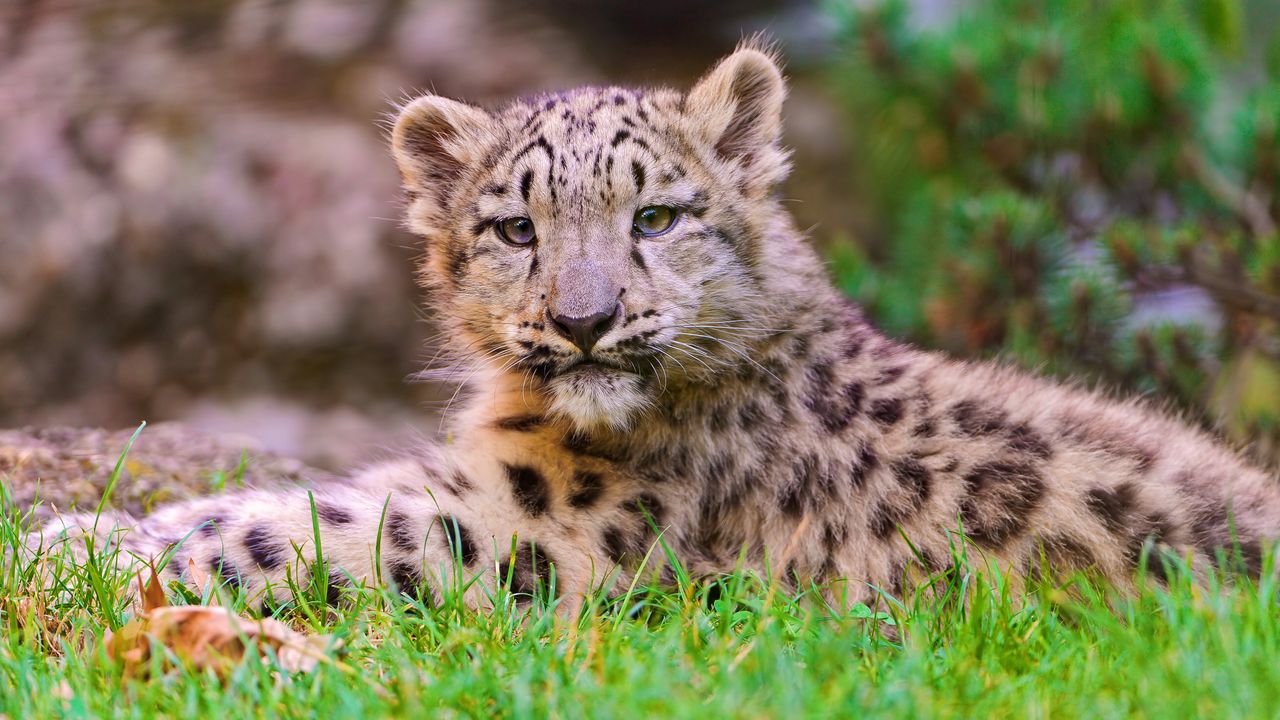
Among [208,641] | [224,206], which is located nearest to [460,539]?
[208,641]

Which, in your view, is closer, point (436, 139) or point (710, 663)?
point (710, 663)

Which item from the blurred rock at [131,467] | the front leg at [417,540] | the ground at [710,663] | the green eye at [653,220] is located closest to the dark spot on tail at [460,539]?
the front leg at [417,540]

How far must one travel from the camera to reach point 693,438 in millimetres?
Result: 5230

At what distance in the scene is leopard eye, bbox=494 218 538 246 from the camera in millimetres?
5375

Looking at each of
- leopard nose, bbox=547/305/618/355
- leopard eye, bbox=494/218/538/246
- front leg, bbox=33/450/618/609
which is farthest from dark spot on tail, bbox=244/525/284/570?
leopard eye, bbox=494/218/538/246

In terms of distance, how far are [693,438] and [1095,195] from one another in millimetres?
5106

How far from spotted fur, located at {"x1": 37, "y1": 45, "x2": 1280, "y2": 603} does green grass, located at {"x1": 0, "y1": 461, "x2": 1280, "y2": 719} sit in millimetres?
458

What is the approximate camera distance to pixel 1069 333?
846cm

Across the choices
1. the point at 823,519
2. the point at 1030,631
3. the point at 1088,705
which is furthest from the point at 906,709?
the point at 823,519

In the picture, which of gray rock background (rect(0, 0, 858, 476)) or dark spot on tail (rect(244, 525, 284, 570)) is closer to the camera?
dark spot on tail (rect(244, 525, 284, 570))

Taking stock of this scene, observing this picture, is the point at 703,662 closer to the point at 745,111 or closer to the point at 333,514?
the point at 333,514

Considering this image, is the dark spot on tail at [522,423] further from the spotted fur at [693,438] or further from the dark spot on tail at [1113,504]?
the dark spot on tail at [1113,504]

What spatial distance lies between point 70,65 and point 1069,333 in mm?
8447

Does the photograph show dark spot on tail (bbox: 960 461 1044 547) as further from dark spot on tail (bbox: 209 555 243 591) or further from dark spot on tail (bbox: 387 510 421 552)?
dark spot on tail (bbox: 209 555 243 591)
